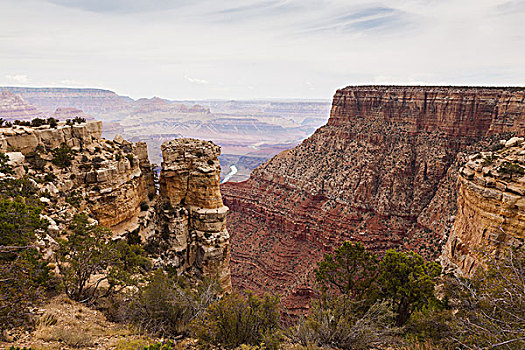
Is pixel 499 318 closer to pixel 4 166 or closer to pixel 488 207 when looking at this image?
pixel 488 207

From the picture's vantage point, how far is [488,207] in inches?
680

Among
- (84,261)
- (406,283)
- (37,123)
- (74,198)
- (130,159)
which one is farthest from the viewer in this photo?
(130,159)

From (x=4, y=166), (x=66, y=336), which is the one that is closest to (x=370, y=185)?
(x=4, y=166)

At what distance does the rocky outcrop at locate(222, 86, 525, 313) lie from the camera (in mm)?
46688

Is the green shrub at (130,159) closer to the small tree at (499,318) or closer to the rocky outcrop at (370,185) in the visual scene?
the small tree at (499,318)

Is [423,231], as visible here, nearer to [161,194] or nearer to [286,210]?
[286,210]

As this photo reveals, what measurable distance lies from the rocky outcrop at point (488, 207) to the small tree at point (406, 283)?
8.86 ft

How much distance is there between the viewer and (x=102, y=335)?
10.1 metres

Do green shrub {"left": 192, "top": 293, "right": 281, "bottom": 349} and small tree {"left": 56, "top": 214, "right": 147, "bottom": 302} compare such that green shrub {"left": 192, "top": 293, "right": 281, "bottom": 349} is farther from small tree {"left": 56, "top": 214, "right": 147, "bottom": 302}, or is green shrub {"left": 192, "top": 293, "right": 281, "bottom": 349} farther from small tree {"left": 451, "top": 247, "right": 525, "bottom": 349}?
small tree {"left": 451, "top": 247, "right": 525, "bottom": 349}

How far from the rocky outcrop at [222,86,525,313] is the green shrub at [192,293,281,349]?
32686 millimetres

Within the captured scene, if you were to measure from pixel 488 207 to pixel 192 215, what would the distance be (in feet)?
65.3

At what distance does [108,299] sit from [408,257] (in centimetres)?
1628

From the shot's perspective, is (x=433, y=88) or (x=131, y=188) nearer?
(x=131, y=188)

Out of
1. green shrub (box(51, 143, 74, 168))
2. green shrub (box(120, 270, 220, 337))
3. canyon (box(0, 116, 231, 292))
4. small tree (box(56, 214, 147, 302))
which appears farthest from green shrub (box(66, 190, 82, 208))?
green shrub (box(120, 270, 220, 337))
